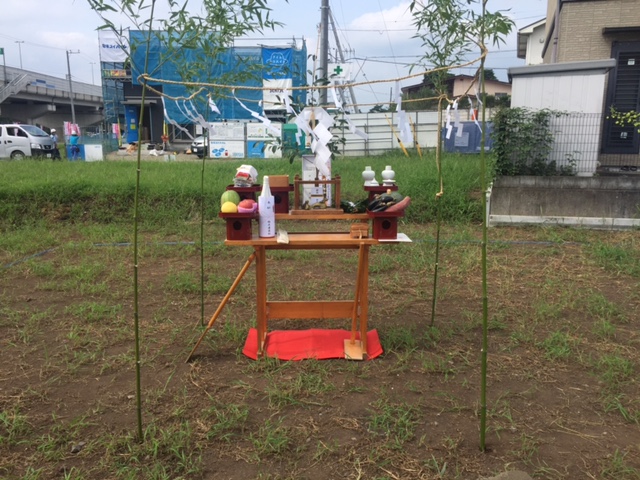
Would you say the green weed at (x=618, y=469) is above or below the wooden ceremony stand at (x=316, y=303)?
below

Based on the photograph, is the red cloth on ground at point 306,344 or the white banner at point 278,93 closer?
the white banner at point 278,93

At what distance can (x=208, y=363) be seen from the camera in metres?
3.46

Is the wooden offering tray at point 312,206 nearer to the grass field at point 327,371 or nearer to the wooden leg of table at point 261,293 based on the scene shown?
the wooden leg of table at point 261,293

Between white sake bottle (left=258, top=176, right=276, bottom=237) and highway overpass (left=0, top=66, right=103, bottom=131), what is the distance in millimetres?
38907

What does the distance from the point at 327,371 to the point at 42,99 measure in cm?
4439

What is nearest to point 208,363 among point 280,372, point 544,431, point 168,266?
point 280,372

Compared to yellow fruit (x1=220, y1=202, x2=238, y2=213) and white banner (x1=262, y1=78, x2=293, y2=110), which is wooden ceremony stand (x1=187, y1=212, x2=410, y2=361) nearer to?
yellow fruit (x1=220, y1=202, x2=238, y2=213)

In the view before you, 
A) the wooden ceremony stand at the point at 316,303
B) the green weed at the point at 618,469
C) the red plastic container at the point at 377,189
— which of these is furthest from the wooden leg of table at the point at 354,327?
the green weed at the point at 618,469

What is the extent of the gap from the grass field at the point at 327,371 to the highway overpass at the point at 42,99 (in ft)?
119

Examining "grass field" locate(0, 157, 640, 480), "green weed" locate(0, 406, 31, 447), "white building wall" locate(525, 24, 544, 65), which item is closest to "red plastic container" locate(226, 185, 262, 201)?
"grass field" locate(0, 157, 640, 480)

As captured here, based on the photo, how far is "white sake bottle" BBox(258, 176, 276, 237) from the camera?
3.18 meters

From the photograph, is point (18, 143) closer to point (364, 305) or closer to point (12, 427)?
point (12, 427)

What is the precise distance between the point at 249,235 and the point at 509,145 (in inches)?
230

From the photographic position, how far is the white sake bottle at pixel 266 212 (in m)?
3.18
